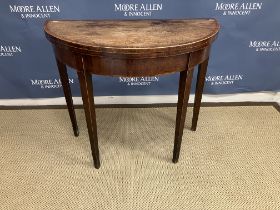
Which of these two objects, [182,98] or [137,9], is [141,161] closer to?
[182,98]

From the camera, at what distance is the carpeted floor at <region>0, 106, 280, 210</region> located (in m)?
1.17

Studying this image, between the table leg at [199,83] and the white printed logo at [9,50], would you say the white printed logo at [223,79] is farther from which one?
the white printed logo at [9,50]

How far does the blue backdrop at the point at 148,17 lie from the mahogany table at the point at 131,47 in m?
0.32

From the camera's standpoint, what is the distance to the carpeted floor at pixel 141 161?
3.83ft

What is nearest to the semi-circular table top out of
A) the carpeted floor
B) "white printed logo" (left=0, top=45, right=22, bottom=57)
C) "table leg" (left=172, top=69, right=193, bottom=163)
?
"table leg" (left=172, top=69, right=193, bottom=163)

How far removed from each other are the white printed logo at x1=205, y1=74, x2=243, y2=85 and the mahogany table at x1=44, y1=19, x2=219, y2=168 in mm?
584

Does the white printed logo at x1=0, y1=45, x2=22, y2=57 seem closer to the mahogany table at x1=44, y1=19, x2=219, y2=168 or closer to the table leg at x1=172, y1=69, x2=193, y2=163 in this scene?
the mahogany table at x1=44, y1=19, x2=219, y2=168

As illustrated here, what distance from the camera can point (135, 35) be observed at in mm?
1017

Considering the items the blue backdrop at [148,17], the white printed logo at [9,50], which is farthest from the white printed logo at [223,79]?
the white printed logo at [9,50]

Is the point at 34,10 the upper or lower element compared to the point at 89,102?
upper

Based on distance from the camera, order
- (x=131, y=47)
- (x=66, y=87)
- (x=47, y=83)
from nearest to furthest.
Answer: (x=131, y=47) < (x=66, y=87) < (x=47, y=83)

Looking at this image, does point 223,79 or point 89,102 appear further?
point 223,79

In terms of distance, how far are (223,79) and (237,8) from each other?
1.41ft

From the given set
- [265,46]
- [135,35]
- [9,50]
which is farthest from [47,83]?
[265,46]
